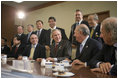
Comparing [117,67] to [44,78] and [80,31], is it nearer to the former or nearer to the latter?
[44,78]

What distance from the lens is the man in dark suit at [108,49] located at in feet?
4.28

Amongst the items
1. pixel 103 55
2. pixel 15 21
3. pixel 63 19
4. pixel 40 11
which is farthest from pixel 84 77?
pixel 15 21

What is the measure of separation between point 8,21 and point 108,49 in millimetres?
6088

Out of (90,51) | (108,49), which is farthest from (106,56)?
(90,51)

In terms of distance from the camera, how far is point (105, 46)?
1.69 m

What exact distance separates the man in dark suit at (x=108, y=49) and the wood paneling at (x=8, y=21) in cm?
581

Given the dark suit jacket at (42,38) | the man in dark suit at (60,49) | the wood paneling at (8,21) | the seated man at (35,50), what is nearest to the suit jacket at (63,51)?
the man in dark suit at (60,49)

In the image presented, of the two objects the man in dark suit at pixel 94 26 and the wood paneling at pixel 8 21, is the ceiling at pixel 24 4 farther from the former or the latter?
the man in dark suit at pixel 94 26

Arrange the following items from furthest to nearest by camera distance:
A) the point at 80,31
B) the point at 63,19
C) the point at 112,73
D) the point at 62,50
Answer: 1. the point at 63,19
2. the point at 62,50
3. the point at 80,31
4. the point at 112,73

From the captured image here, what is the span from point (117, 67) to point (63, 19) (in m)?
4.73

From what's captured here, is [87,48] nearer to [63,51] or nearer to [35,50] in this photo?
[63,51]

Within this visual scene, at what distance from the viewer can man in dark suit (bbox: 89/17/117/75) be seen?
1305 millimetres

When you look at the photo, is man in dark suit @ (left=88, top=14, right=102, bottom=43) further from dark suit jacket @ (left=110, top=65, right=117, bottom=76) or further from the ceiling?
the ceiling

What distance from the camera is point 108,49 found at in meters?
1.64
